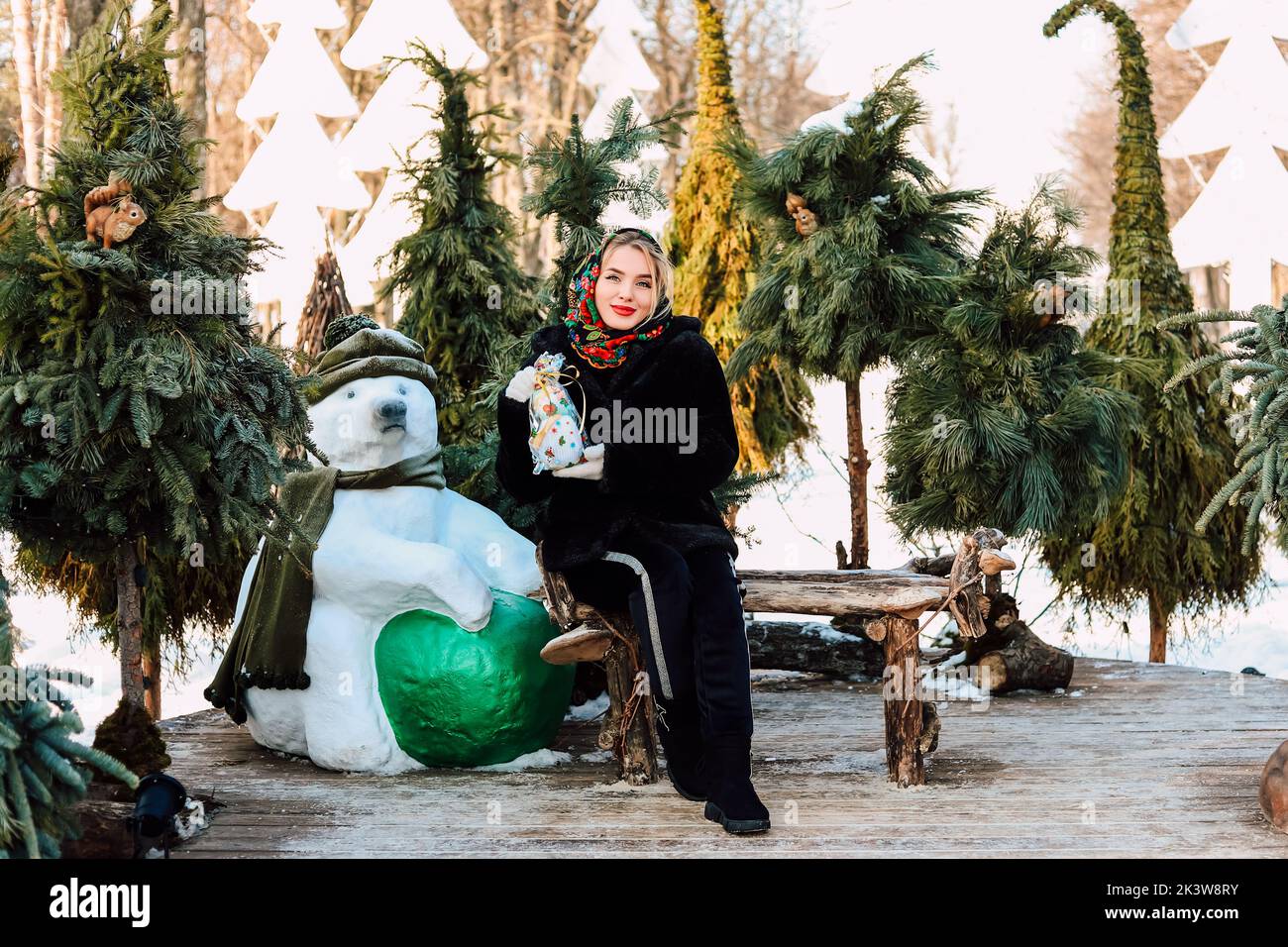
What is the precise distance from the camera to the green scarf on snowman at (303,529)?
4777 millimetres

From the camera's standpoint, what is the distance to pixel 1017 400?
225 inches

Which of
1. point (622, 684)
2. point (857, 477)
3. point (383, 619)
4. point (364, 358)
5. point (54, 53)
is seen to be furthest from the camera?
point (54, 53)

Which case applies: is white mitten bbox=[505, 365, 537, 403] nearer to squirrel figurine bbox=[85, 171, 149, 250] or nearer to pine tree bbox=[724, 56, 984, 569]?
squirrel figurine bbox=[85, 171, 149, 250]

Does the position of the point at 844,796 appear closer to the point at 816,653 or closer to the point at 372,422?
the point at 372,422

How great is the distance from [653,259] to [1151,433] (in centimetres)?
363

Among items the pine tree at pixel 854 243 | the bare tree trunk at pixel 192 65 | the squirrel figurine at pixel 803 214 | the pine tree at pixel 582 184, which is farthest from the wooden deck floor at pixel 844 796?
the bare tree trunk at pixel 192 65

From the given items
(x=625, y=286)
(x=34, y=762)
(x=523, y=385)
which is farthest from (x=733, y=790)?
(x=34, y=762)

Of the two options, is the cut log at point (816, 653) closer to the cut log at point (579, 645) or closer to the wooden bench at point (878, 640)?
the wooden bench at point (878, 640)

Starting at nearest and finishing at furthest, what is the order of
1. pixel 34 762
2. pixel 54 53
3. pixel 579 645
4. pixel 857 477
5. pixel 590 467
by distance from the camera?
pixel 34 762 → pixel 590 467 → pixel 579 645 → pixel 857 477 → pixel 54 53

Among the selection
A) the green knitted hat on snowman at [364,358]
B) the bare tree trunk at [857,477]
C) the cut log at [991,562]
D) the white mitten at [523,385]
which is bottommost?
the cut log at [991,562]

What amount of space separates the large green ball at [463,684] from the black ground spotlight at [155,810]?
3.27 ft

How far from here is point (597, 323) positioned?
4496mm

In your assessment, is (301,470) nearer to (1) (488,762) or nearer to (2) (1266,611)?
(1) (488,762)

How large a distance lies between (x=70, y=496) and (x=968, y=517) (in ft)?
11.7
